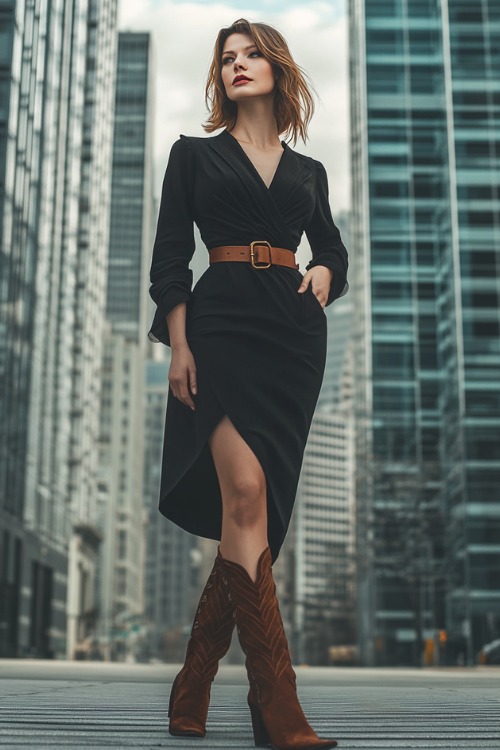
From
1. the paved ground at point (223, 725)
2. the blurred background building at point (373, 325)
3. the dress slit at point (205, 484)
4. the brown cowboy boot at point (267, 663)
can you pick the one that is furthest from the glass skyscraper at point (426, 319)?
the brown cowboy boot at point (267, 663)

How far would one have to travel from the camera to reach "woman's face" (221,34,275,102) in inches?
142

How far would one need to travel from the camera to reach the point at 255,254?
3.37 metres

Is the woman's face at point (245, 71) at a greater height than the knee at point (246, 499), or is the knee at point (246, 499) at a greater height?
the woman's face at point (245, 71)

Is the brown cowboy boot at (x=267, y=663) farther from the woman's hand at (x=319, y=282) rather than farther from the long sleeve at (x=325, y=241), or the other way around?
the long sleeve at (x=325, y=241)

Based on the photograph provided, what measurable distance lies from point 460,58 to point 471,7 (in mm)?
3349

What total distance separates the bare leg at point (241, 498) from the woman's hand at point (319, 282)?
0.54 metres

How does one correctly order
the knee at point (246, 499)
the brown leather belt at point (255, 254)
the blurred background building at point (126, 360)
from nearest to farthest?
the knee at point (246, 499)
the brown leather belt at point (255, 254)
the blurred background building at point (126, 360)

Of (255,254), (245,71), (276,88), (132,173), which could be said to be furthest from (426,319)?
(132,173)

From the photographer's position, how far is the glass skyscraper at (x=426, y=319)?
55.8 m

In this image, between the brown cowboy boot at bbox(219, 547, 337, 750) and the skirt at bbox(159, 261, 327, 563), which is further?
the skirt at bbox(159, 261, 327, 563)

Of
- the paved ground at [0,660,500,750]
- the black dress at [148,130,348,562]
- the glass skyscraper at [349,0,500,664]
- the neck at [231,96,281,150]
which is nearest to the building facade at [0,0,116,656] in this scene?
the glass skyscraper at [349,0,500,664]

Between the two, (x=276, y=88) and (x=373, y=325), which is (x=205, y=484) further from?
(x=373, y=325)

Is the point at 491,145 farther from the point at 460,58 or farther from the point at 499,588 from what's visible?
the point at 499,588

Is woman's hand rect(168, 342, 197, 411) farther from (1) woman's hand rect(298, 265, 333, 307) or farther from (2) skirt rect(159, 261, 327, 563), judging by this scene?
(1) woman's hand rect(298, 265, 333, 307)
